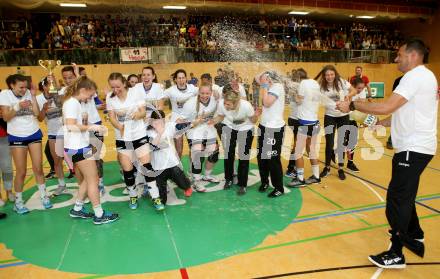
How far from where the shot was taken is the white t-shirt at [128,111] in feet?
15.2

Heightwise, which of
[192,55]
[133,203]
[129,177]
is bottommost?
[133,203]

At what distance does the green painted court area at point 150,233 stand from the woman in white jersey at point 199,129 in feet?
1.85

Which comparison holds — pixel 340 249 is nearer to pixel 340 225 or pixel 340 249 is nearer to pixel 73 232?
pixel 340 225

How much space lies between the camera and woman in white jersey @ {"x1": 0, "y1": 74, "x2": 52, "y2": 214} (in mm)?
4348

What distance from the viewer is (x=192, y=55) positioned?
19406 mm

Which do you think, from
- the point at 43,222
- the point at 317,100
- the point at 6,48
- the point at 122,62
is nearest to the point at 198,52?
the point at 122,62

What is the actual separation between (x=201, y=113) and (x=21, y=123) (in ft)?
8.73

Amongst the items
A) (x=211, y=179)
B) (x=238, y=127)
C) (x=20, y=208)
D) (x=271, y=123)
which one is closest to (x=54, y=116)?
(x=20, y=208)

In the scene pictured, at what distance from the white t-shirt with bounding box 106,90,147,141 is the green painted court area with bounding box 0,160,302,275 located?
1.17 metres

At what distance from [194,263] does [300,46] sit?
69.0ft

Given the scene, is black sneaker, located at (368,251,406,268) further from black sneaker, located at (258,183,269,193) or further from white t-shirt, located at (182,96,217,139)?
white t-shirt, located at (182,96,217,139)

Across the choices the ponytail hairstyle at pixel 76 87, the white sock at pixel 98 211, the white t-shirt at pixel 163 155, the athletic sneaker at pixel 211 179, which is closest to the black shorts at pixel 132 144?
the white t-shirt at pixel 163 155

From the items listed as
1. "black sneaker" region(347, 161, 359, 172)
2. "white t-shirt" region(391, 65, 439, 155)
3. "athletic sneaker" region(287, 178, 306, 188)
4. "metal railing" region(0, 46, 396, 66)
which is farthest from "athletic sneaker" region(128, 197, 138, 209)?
"metal railing" region(0, 46, 396, 66)

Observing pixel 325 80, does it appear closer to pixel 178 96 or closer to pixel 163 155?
pixel 178 96
